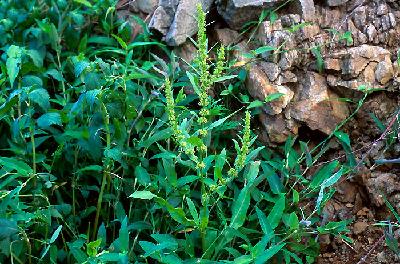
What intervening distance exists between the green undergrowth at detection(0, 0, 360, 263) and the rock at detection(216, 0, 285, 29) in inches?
9.1

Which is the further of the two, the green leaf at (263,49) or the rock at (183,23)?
the rock at (183,23)

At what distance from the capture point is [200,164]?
2166 millimetres

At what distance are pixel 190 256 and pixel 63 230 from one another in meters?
0.57

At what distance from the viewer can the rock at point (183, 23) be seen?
2.96 meters

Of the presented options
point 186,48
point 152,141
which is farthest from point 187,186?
point 186,48

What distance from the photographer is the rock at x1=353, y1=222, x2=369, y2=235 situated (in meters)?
2.65

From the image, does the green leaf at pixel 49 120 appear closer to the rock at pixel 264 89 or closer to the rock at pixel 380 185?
the rock at pixel 264 89

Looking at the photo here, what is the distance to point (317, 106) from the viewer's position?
2.74m

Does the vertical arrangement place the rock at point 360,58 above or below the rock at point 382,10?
below

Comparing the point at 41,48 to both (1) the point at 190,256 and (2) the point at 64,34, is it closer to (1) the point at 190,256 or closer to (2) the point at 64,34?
(2) the point at 64,34

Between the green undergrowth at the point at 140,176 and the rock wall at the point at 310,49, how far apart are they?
136 mm

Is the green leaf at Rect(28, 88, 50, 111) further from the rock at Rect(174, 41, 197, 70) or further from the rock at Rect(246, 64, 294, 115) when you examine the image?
the rock at Rect(246, 64, 294, 115)

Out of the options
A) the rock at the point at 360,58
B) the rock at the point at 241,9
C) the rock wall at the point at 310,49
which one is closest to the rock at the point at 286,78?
the rock wall at the point at 310,49

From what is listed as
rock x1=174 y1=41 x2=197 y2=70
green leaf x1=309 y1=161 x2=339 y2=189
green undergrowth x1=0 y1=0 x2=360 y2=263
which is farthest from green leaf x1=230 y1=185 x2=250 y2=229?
rock x1=174 y1=41 x2=197 y2=70
